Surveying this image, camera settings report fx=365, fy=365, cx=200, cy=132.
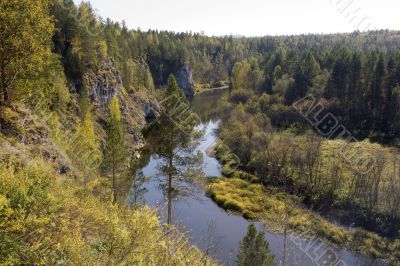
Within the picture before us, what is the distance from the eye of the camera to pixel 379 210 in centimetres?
4031

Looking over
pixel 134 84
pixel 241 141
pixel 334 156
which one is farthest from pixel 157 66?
pixel 334 156

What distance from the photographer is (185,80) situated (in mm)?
131375

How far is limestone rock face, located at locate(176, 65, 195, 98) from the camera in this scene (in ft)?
427

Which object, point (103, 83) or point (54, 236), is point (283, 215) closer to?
point (54, 236)

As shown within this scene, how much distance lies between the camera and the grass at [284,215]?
3544 centimetres

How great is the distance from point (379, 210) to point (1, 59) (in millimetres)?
38891

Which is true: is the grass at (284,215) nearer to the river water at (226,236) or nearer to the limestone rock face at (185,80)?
the river water at (226,236)

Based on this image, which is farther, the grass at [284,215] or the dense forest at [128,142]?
the grass at [284,215]

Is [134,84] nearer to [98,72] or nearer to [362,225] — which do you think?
[98,72]

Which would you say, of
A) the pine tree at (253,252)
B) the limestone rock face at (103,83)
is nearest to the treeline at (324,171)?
the limestone rock face at (103,83)

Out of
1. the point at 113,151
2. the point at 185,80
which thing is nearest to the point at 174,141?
the point at 113,151

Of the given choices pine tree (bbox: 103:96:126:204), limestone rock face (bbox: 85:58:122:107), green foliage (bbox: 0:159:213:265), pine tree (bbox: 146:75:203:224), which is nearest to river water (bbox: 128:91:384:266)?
pine tree (bbox: 146:75:203:224)

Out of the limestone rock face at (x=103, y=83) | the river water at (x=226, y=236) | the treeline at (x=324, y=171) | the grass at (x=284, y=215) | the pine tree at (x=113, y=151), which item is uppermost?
the limestone rock face at (x=103, y=83)

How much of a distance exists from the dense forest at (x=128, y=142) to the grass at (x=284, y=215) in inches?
10.3
